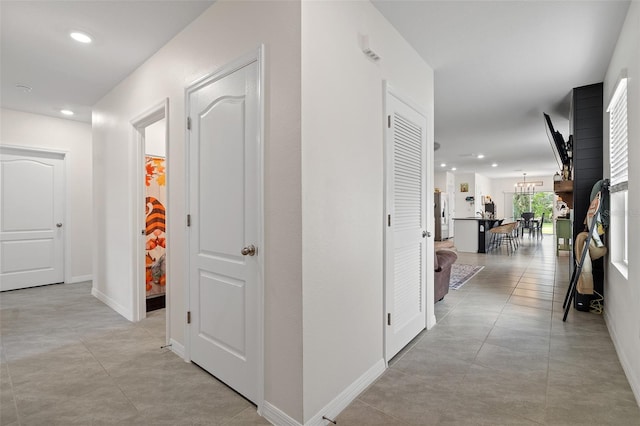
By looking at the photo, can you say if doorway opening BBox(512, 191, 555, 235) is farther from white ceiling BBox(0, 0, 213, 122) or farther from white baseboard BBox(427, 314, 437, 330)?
white ceiling BBox(0, 0, 213, 122)

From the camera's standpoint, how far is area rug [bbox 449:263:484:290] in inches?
197

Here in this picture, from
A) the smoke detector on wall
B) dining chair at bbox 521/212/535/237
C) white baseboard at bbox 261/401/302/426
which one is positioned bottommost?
white baseboard at bbox 261/401/302/426

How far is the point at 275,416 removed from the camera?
5.76 feet

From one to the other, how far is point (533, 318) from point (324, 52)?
344cm

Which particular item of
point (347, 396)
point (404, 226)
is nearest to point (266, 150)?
point (404, 226)

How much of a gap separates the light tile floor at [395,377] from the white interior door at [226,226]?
0.24m

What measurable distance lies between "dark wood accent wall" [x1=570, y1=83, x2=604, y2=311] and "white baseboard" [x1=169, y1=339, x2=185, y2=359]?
421cm

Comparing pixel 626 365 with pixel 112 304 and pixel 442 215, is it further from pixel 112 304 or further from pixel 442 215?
pixel 442 215

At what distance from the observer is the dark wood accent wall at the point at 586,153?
3.62m

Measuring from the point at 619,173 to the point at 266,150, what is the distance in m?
3.05

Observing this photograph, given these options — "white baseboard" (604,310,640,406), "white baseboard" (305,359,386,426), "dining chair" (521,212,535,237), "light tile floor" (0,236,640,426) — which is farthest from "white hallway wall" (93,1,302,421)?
"dining chair" (521,212,535,237)

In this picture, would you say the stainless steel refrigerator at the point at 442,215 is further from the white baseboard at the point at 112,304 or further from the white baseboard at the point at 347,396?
the white baseboard at the point at 112,304

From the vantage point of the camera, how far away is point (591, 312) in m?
3.57

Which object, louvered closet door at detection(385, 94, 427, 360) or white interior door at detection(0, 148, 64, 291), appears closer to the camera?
louvered closet door at detection(385, 94, 427, 360)
